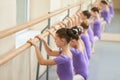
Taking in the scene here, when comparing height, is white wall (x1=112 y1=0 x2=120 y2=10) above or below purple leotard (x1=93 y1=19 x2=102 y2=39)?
above

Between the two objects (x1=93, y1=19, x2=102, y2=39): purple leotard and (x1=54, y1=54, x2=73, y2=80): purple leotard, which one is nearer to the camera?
(x1=54, y1=54, x2=73, y2=80): purple leotard

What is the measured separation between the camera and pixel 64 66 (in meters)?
2.15

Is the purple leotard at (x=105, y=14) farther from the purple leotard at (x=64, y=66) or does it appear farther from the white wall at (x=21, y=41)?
the purple leotard at (x=64, y=66)

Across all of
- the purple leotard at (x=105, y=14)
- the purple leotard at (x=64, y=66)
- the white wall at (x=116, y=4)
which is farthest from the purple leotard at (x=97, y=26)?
the purple leotard at (x=64, y=66)

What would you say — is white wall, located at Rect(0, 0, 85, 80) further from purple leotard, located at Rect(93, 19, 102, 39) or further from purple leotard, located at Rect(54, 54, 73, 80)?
purple leotard, located at Rect(93, 19, 102, 39)

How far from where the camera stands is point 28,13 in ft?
13.9

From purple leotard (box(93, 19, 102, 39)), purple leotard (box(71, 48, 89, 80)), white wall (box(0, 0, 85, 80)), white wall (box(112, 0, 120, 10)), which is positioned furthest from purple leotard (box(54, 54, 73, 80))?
white wall (box(112, 0, 120, 10))

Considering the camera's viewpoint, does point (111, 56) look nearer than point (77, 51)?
No

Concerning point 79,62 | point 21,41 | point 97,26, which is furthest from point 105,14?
point 79,62

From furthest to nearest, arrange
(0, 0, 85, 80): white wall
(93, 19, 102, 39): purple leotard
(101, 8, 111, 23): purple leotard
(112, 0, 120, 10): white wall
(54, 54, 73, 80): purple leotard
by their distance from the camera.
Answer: (112, 0, 120, 10): white wall → (101, 8, 111, 23): purple leotard → (93, 19, 102, 39): purple leotard → (0, 0, 85, 80): white wall → (54, 54, 73, 80): purple leotard

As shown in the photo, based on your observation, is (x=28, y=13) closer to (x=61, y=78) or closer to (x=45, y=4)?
(x=45, y=4)

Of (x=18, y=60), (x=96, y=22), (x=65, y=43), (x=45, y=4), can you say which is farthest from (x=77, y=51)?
(x=96, y=22)

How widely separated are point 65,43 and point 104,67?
2613 millimetres

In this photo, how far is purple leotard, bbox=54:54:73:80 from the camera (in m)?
2.13
